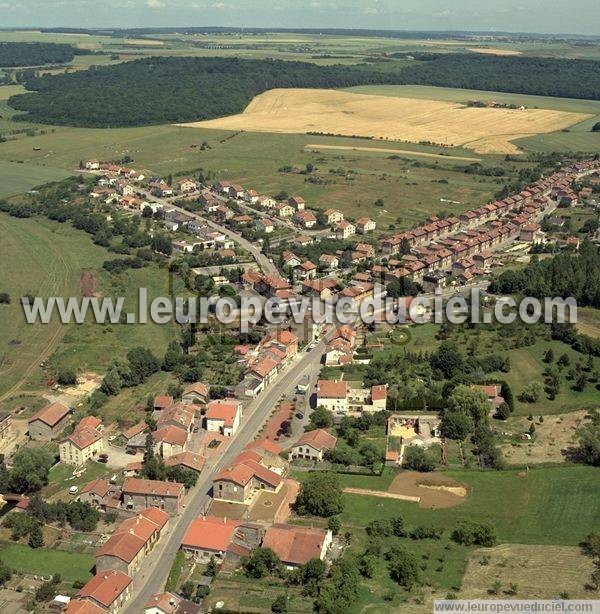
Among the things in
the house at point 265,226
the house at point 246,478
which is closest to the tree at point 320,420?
the house at point 246,478

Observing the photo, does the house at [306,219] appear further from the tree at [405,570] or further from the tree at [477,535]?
the tree at [405,570]

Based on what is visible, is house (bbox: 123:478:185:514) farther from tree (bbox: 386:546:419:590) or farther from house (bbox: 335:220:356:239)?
house (bbox: 335:220:356:239)

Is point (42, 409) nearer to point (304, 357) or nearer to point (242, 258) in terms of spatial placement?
point (304, 357)

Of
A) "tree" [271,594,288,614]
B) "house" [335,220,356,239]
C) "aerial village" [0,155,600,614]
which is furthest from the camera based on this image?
"house" [335,220,356,239]

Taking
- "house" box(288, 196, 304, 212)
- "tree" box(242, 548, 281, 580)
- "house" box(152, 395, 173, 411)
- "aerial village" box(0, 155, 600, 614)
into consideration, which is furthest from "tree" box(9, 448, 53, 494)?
"house" box(288, 196, 304, 212)

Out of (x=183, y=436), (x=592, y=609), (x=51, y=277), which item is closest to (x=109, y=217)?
(x=51, y=277)

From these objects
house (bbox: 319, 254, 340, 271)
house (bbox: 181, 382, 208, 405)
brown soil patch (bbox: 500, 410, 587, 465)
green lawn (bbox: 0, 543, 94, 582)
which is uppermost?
house (bbox: 319, 254, 340, 271)

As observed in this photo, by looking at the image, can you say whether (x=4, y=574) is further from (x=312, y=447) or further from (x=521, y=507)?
(x=521, y=507)
